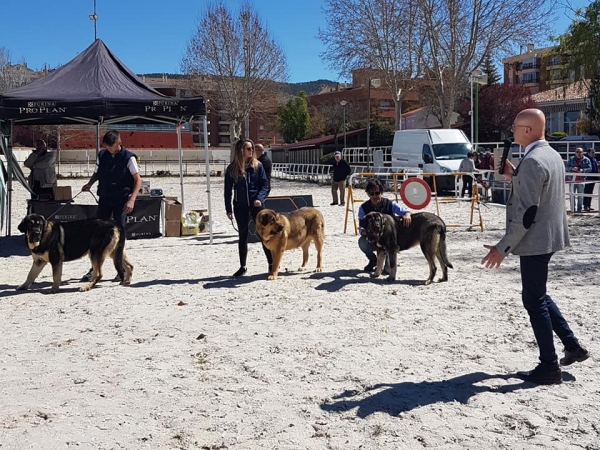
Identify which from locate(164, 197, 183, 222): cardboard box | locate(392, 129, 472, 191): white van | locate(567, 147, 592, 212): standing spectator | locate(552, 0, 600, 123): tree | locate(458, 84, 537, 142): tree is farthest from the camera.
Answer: locate(458, 84, 537, 142): tree

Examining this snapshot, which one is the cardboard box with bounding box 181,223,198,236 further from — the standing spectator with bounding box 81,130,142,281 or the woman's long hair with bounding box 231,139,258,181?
the woman's long hair with bounding box 231,139,258,181

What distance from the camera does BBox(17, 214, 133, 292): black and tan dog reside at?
316 inches

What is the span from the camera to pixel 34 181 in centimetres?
1411

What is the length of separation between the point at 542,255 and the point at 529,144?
2.57 feet

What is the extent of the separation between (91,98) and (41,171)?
3120 millimetres

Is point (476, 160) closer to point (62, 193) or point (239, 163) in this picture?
point (62, 193)

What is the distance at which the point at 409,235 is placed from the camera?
326 inches

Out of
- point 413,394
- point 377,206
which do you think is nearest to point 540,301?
point 413,394

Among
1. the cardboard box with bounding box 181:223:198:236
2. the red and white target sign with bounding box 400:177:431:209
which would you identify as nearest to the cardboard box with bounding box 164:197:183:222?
the cardboard box with bounding box 181:223:198:236

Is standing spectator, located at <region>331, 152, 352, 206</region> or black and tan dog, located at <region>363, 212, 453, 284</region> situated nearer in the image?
black and tan dog, located at <region>363, 212, 453, 284</region>

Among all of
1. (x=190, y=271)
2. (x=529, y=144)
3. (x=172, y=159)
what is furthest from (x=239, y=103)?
(x=529, y=144)

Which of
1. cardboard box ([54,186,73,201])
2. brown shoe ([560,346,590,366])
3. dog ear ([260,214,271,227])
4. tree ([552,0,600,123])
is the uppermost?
tree ([552,0,600,123])

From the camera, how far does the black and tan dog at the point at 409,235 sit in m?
8.06

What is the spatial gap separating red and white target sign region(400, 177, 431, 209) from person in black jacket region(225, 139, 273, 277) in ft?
14.6
